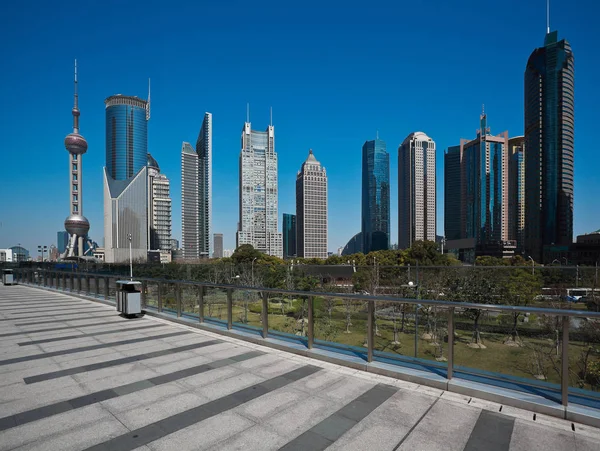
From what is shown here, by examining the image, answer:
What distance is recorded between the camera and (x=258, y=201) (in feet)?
597

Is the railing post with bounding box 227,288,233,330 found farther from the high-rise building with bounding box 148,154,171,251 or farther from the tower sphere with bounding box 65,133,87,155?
the high-rise building with bounding box 148,154,171,251

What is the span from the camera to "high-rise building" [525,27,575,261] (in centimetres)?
9562

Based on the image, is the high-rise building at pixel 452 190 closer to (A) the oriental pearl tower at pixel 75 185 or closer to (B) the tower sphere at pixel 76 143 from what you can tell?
(A) the oriental pearl tower at pixel 75 185

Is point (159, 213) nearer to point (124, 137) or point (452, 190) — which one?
point (124, 137)

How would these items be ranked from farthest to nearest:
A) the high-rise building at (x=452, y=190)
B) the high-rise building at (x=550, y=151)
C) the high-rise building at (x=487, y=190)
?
1. the high-rise building at (x=452, y=190)
2. the high-rise building at (x=487, y=190)
3. the high-rise building at (x=550, y=151)

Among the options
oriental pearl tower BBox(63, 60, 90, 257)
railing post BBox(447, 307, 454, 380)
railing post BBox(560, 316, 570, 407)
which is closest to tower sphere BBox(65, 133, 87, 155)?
oriental pearl tower BBox(63, 60, 90, 257)

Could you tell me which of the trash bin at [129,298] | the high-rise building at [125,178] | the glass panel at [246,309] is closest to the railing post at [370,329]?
the glass panel at [246,309]

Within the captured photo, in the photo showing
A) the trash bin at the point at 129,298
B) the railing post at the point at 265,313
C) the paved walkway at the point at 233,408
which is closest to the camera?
the paved walkway at the point at 233,408

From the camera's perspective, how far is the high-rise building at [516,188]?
435 feet

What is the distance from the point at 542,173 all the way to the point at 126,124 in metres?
172

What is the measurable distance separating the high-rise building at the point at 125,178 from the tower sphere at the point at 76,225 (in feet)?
77.5

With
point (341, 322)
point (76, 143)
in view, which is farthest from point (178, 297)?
point (76, 143)

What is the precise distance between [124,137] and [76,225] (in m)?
83.9

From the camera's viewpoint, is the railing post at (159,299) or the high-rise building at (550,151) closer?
the railing post at (159,299)
